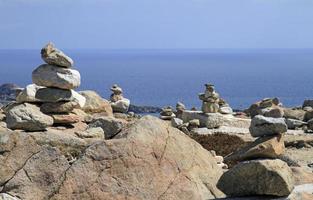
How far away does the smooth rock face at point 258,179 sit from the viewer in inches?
466

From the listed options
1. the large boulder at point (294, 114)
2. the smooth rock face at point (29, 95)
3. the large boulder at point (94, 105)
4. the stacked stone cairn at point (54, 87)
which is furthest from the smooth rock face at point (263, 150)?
the large boulder at point (294, 114)

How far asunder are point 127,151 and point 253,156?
97.5 inches

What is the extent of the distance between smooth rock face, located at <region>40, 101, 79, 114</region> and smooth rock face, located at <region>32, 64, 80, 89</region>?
70 cm

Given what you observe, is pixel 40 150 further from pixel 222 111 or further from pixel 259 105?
pixel 259 105

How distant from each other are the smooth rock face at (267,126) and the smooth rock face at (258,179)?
5.70 ft

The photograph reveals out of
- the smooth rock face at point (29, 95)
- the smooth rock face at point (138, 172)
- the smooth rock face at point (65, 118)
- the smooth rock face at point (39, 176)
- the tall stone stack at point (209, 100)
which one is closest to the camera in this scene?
the smooth rock face at point (138, 172)

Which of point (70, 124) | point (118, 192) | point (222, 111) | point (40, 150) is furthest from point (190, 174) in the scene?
point (222, 111)

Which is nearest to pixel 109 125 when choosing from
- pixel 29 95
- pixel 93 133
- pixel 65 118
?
pixel 93 133

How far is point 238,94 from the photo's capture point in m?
129

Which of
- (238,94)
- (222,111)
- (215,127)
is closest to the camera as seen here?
(215,127)

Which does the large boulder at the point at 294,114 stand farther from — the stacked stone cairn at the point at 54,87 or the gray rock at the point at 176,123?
the stacked stone cairn at the point at 54,87

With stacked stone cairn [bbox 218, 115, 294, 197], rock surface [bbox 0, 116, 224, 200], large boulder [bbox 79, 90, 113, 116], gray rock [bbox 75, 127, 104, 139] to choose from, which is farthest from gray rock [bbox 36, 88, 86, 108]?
stacked stone cairn [bbox 218, 115, 294, 197]

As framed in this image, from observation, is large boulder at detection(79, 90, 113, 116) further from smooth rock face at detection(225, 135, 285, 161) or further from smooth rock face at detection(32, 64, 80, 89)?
smooth rock face at detection(225, 135, 285, 161)

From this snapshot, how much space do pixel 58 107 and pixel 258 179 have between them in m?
12.6
